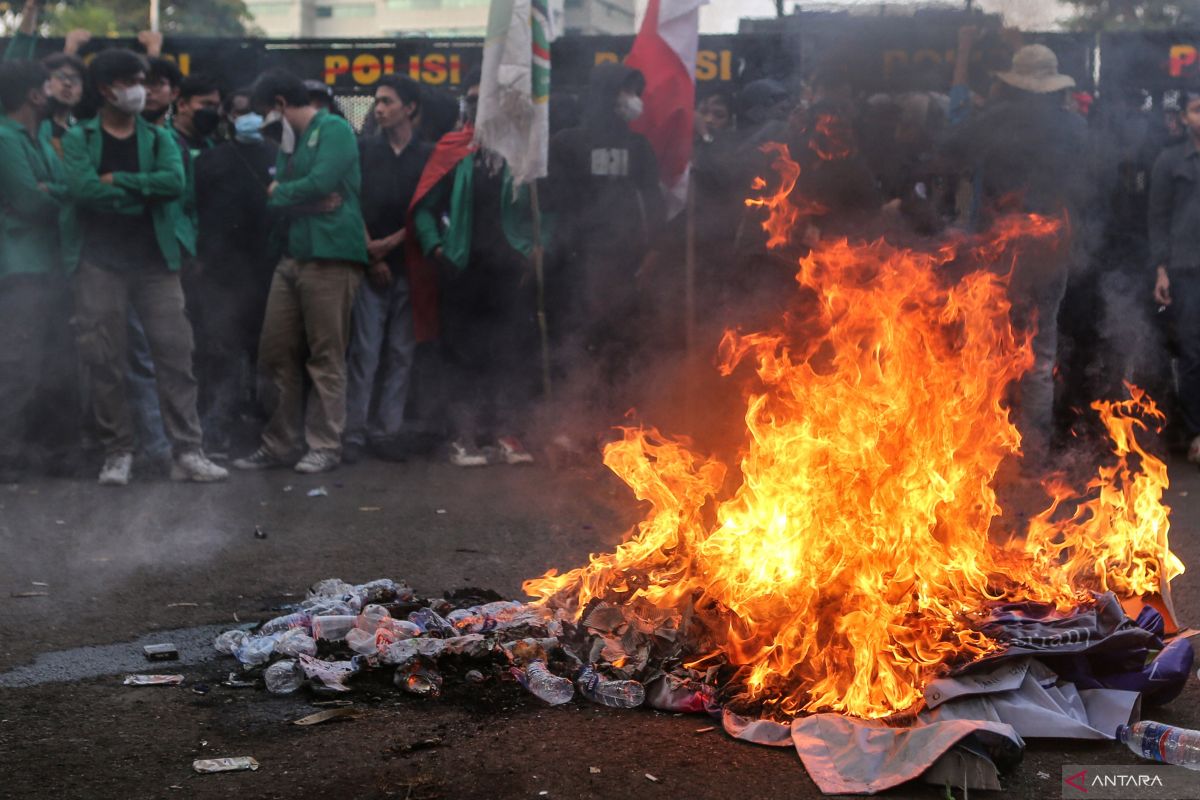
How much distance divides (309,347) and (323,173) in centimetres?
120

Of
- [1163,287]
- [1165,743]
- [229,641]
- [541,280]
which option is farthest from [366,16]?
[1165,743]

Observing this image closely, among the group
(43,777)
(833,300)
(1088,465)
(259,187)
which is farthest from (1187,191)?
(43,777)

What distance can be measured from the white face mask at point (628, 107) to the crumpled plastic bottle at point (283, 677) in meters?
5.59

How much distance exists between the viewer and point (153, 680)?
179 inches

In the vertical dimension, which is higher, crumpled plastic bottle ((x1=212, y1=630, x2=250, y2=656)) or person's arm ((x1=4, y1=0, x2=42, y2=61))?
person's arm ((x1=4, y1=0, x2=42, y2=61))

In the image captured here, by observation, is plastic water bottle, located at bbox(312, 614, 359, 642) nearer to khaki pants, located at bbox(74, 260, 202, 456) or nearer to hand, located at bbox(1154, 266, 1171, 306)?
khaki pants, located at bbox(74, 260, 202, 456)

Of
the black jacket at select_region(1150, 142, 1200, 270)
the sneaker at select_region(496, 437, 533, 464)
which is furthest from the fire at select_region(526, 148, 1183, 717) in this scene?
the black jacket at select_region(1150, 142, 1200, 270)

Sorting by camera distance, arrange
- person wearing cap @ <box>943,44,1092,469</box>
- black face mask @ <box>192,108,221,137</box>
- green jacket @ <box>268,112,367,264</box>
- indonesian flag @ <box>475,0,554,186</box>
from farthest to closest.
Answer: black face mask @ <box>192,108,221,137</box>
indonesian flag @ <box>475,0,554,186</box>
green jacket @ <box>268,112,367,264</box>
person wearing cap @ <box>943,44,1092,469</box>

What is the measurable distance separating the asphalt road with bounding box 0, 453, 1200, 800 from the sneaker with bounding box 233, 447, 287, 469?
0.27 m

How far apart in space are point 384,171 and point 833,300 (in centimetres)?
494

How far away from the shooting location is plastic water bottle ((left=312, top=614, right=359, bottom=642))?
479cm

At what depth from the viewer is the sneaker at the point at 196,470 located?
328 inches

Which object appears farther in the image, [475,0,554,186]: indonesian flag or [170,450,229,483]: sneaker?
[475,0,554,186]: indonesian flag


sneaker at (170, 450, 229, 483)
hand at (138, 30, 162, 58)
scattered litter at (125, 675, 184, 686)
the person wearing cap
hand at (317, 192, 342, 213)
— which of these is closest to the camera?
scattered litter at (125, 675, 184, 686)
